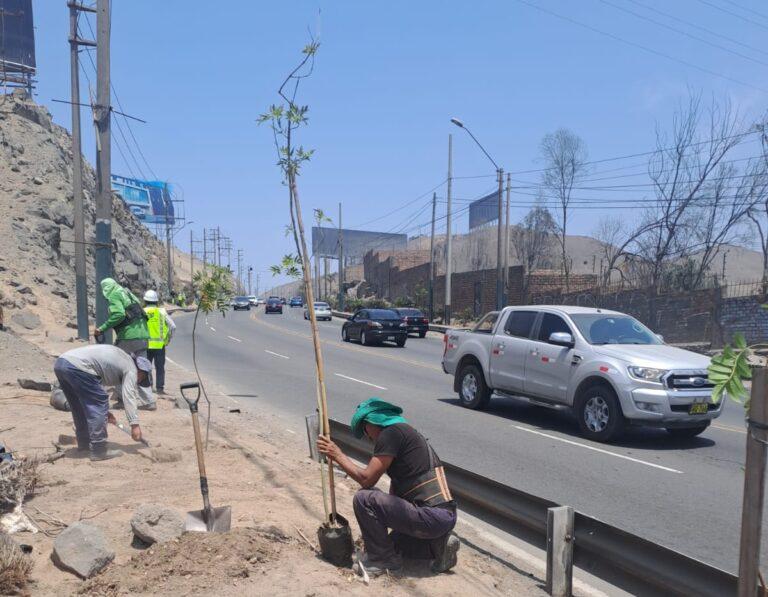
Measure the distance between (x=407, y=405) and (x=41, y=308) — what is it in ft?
73.0

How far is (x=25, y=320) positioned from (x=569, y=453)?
21973 millimetres

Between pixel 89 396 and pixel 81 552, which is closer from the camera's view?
pixel 81 552

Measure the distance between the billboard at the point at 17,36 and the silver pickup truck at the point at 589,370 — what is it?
44.0 m

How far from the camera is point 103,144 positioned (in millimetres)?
15336

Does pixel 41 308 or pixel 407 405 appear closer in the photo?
pixel 407 405

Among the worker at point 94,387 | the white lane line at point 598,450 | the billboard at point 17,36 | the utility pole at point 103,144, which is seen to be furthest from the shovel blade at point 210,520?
the billboard at point 17,36

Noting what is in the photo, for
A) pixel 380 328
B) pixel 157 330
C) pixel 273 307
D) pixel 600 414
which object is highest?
pixel 157 330

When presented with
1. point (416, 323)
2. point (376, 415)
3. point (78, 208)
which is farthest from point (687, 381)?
point (416, 323)

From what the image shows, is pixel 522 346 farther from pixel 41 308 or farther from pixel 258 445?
pixel 41 308

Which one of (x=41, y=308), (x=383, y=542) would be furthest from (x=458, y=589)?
(x=41, y=308)

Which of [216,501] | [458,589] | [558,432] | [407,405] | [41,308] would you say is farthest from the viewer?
[41,308]

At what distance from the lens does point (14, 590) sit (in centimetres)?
423

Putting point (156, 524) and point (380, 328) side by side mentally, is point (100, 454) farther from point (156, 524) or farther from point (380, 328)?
point (380, 328)

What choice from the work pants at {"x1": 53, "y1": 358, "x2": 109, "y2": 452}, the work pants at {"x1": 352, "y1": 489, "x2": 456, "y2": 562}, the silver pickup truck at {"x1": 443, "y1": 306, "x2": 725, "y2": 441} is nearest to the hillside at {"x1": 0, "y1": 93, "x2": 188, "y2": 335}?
the silver pickup truck at {"x1": 443, "y1": 306, "x2": 725, "y2": 441}
